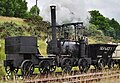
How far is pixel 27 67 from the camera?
742 inches

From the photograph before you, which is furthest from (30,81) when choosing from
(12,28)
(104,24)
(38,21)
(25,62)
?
(104,24)

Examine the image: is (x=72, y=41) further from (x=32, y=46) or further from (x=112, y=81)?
(x=112, y=81)

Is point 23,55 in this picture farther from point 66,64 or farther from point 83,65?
point 83,65

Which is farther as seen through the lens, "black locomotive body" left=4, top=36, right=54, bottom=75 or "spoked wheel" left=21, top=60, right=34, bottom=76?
"black locomotive body" left=4, top=36, right=54, bottom=75

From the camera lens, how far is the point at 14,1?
257 feet

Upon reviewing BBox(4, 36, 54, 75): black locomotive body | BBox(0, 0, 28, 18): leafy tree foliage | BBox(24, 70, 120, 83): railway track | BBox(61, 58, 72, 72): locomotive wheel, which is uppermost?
BBox(0, 0, 28, 18): leafy tree foliage

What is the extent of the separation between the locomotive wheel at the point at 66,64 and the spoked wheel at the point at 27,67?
273 centimetres

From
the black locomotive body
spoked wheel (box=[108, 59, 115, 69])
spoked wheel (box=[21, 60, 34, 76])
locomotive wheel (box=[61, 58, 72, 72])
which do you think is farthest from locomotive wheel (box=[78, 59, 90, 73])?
spoked wheel (box=[21, 60, 34, 76])

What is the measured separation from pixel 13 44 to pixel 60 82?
435cm

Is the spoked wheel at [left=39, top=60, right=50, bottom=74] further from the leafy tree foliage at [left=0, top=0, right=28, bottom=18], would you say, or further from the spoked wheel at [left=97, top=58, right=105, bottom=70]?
the leafy tree foliage at [left=0, top=0, right=28, bottom=18]

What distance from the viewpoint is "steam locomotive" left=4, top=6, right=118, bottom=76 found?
18.9 m

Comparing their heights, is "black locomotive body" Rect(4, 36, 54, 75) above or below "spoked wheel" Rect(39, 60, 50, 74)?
above

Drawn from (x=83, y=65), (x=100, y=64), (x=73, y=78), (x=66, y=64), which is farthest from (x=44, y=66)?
(x=100, y=64)

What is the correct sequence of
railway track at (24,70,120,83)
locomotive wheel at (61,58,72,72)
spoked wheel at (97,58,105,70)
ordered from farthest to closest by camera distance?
spoked wheel at (97,58,105,70) → locomotive wheel at (61,58,72,72) → railway track at (24,70,120,83)
